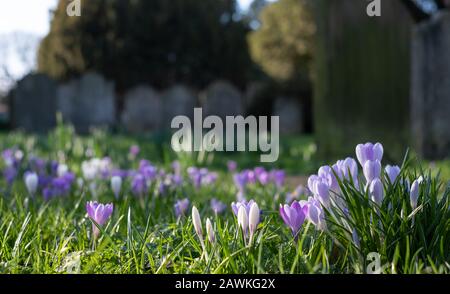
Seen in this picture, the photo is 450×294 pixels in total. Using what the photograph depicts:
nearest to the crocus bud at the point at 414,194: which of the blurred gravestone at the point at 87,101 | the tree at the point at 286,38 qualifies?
the blurred gravestone at the point at 87,101

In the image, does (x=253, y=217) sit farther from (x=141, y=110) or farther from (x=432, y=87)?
(x=141, y=110)

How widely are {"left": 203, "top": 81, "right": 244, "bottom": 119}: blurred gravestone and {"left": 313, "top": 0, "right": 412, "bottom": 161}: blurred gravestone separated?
9.31 metres

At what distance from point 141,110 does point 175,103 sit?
114 centimetres

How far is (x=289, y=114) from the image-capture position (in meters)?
19.4

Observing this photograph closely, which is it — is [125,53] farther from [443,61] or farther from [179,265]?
[179,265]

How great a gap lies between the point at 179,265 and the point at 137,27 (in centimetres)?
2256

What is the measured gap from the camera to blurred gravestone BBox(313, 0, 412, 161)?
6387 mm

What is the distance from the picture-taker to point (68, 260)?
1.54 metres

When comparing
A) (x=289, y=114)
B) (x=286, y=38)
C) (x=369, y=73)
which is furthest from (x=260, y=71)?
(x=369, y=73)

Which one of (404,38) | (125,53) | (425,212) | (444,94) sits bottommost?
(425,212)

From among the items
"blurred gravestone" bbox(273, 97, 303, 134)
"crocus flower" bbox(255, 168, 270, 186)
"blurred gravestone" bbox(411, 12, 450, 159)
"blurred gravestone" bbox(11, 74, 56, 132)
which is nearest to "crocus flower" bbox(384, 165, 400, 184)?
"crocus flower" bbox(255, 168, 270, 186)

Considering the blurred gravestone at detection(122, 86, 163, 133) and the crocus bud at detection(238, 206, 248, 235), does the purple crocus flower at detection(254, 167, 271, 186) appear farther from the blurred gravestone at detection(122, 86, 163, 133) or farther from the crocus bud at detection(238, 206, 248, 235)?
the blurred gravestone at detection(122, 86, 163, 133)
